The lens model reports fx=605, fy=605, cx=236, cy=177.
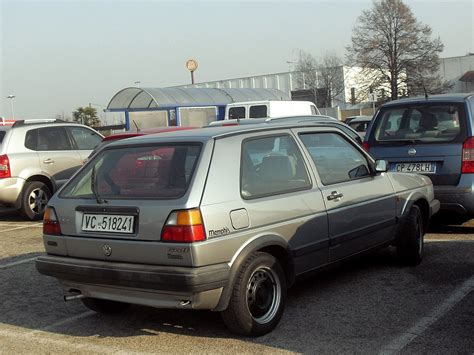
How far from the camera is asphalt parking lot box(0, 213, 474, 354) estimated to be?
14.1 ft

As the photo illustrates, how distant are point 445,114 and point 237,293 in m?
4.52

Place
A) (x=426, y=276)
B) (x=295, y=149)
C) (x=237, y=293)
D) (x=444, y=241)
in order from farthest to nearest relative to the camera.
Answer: (x=444, y=241), (x=426, y=276), (x=295, y=149), (x=237, y=293)

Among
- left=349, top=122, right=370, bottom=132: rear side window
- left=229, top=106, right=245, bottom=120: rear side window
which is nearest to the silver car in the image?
left=229, top=106, right=245, bottom=120: rear side window

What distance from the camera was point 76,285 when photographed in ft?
15.0

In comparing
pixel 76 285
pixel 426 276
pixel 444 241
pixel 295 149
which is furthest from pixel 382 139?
pixel 76 285

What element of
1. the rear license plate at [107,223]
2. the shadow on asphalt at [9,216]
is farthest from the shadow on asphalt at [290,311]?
the shadow on asphalt at [9,216]

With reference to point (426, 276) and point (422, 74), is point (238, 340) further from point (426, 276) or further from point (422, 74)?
point (422, 74)

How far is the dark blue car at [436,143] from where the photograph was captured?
23.8 ft

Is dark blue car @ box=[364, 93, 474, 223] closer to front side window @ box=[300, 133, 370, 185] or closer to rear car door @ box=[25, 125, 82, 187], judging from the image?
front side window @ box=[300, 133, 370, 185]

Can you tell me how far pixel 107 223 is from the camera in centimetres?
439

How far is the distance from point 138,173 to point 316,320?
180 centimetres

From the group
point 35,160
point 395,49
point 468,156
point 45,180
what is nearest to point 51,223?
point 468,156

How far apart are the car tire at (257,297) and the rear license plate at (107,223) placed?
2.82ft

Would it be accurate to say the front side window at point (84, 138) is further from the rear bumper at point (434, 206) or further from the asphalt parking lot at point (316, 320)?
the rear bumper at point (434, 206)
